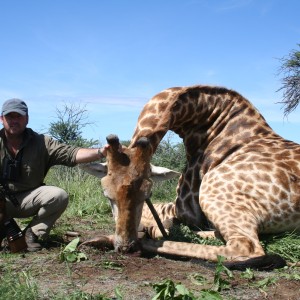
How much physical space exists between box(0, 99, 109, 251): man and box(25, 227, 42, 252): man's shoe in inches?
1.7

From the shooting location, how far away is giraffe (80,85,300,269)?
5.14 meters

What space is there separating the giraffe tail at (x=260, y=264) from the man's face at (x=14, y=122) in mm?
2757

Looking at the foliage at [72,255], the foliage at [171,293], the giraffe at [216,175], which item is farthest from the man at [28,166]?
the foliage at [171,293]

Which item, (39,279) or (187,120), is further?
(187,120)

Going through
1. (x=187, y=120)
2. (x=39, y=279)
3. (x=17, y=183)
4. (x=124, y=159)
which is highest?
(x=187, y=120)

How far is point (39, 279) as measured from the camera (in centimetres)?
419

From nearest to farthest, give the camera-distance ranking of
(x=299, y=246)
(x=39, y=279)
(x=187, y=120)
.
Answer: (x=39, y=279) → (x=299, y=246) → (x=187, y=120)

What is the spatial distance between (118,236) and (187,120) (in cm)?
231

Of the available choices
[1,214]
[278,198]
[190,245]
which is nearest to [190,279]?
[190,245]

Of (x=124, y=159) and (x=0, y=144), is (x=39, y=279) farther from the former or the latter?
(x=0, y=144)

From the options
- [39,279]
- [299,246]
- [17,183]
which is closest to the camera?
[39,279]

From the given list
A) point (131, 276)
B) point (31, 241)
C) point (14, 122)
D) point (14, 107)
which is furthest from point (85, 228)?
point (131, 276)

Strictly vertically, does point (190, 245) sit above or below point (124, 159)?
below

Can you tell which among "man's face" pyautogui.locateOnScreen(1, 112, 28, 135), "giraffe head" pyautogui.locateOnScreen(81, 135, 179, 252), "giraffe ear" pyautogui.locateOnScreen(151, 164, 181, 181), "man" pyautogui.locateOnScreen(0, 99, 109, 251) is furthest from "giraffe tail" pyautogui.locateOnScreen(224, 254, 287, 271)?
"man's face" pyautogui.locateOnScreen(1, 112, 28, 135)
